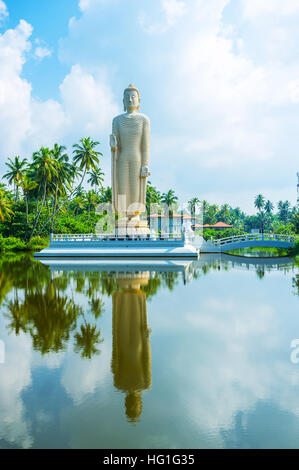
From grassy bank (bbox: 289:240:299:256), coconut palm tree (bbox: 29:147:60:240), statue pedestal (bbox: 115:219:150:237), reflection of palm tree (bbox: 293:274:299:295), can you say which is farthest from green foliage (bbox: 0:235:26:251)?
reflection of palm tree (bbox: 293:274:299:295)

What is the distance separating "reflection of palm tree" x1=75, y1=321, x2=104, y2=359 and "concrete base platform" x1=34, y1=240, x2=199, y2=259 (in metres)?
15.2

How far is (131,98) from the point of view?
86.5 feet

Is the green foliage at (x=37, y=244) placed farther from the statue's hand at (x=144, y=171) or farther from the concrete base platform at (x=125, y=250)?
the statue's hand at (x=144, y=171)

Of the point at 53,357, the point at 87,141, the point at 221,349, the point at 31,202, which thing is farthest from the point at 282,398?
the point at 31,202

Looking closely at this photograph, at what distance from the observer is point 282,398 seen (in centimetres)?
469

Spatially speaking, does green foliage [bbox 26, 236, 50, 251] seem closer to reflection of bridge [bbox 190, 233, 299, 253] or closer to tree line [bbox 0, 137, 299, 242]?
tree line [bbox 0, 137, 299, 242]

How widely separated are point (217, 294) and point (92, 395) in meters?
7.53

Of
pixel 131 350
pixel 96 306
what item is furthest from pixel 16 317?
pixel 131 350

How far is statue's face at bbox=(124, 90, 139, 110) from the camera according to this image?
2631 cm

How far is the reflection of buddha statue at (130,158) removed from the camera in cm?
2639

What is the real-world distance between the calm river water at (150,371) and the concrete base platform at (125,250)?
12.1m

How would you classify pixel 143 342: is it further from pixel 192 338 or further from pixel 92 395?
pixel 92 395

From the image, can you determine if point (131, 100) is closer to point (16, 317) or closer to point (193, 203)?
point (16, 317)
